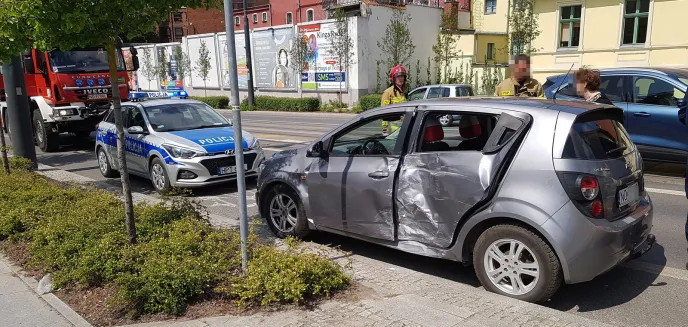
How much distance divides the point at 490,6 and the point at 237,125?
35.3 metres

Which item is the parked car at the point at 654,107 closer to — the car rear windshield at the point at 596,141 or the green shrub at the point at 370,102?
the car rear windshield at the point at 596,141

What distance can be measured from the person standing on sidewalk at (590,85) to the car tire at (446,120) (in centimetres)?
312

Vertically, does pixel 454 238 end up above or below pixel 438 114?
below

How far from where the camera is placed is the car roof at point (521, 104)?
4.18 metres

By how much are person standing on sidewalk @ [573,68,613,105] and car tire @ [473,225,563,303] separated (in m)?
3.65

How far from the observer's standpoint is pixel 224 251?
467 centimetres

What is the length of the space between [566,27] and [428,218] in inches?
1059

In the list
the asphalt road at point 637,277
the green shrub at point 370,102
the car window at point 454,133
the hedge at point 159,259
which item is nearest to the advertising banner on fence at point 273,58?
the green shrub at point 370,102

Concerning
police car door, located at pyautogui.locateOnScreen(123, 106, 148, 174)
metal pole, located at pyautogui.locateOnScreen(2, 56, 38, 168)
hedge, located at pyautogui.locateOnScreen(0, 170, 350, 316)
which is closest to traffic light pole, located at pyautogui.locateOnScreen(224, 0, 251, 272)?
hedge, located at pyautogui.locateOnScreen(0, 170, 350, 316)

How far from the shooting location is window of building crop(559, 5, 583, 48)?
89.8ft

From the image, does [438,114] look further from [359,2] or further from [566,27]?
[359,2]

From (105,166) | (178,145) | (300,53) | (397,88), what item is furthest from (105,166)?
(300,53)

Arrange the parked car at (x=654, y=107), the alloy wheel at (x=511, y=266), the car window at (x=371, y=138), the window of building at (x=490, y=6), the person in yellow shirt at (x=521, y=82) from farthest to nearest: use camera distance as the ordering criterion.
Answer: the window of building at (x=490, y=6) < the parked car at (x=654, y=107) < the person in yellow shirt at (x=521, y=82) < the car window at (x=371, y=138) < the alloy wheel at (x=511, y=266)

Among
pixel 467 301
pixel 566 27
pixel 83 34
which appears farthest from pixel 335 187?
pixel 566 27
